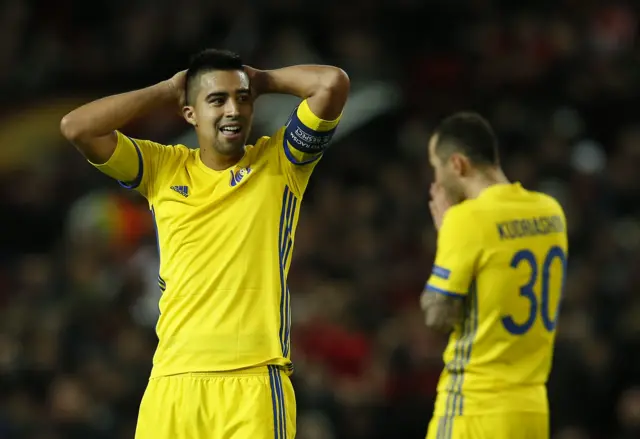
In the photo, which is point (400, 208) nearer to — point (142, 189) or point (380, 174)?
point (380, 174)

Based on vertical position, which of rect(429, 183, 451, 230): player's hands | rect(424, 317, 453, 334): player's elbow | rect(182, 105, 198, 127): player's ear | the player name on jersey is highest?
rect(182, 105, 198, 127): player's ear

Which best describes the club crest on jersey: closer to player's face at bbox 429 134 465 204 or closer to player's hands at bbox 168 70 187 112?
player's hands at bbox 168 70 187 112

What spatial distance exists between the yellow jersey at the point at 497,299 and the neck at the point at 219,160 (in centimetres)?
99

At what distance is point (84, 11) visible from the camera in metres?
12.8

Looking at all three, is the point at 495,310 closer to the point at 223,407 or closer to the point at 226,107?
the point at 223,407

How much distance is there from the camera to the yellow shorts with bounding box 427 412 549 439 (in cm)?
520

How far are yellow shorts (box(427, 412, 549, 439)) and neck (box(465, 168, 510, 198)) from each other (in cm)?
96

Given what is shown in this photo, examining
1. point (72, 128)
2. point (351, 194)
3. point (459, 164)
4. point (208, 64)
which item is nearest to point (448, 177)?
point (459, 164)

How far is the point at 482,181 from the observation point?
213 inches

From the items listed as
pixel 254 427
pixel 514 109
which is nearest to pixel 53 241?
pixel 514 109

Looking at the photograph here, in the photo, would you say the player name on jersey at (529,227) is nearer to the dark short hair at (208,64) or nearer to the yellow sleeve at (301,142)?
the yellow sleeve at (301,142)

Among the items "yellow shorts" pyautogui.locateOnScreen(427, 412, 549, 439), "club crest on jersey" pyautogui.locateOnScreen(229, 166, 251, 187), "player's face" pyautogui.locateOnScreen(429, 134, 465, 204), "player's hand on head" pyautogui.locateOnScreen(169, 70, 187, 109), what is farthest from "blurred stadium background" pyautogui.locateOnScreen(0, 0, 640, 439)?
"player's hand on head" pyautogui.locateOnScreen(169, 70, 187, 109)

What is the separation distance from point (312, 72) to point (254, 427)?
156 centimetres

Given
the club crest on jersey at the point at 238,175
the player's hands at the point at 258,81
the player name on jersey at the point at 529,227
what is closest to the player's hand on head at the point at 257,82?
the player's hands at the point at 258,81
